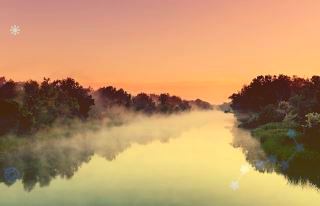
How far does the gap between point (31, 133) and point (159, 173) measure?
37730mm

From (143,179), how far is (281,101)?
76.1 meters

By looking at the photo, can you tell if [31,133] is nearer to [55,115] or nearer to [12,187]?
[55,115]

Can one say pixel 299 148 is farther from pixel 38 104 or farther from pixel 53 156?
pixel 38 104

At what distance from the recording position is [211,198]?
118 ft

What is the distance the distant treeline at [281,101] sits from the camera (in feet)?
256

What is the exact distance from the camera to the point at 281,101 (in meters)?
115

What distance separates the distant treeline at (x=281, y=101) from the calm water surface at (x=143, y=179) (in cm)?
1255
